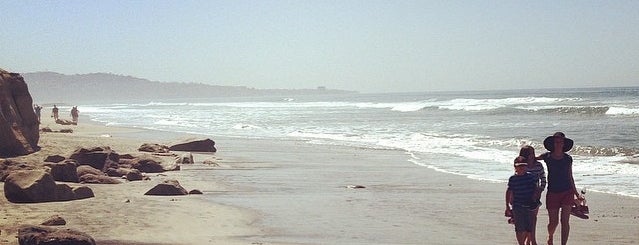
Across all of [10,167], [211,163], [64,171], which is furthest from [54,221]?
[211,163]

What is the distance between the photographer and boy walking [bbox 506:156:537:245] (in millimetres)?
7477

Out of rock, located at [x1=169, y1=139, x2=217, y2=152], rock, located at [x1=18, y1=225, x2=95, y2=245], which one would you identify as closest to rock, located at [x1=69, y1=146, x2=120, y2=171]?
rock, located at [x1=169, y1=139, x2=217, y2=152]

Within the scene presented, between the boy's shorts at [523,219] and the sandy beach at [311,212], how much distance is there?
1.01m

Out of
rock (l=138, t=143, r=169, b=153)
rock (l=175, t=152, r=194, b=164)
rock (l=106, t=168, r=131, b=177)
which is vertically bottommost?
rock (l=175, t=152, r=194, b=164)

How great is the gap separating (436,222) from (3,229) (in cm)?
534

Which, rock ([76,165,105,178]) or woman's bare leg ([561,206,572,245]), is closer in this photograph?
woman's bare leg ([561,206,572,245])

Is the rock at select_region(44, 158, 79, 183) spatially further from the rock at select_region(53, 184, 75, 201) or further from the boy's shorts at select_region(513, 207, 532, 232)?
the boy's shorts at select_region(513, 207, 532, 232)

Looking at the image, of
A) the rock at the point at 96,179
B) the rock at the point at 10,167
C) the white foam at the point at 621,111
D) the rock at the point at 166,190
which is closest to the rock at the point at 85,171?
the rock at the point at 96,179

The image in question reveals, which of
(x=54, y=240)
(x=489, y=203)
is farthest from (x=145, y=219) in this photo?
(x=489, y=203)

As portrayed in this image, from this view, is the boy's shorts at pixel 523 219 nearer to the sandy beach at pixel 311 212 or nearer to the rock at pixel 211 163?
the sandy beach at pixel 311 212

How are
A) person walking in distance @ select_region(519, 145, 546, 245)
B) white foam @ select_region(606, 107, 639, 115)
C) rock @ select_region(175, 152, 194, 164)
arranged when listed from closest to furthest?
person walking in distance @ select_region(519, 145, 546, 245), rock @ select_region(175, 152, 194, 164), white foam @ select_region(606, 107, 639, 115)

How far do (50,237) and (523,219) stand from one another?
4661 mm

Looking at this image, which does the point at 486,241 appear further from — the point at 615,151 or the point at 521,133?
the point at 521,133

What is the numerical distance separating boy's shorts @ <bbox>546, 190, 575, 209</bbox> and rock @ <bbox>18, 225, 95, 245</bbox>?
4.85 m
